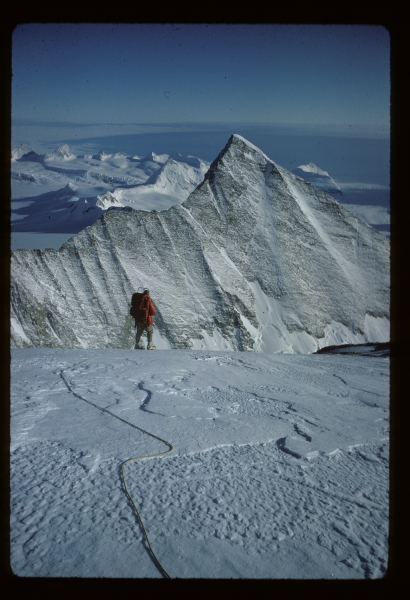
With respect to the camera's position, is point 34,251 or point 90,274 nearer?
point 34,251

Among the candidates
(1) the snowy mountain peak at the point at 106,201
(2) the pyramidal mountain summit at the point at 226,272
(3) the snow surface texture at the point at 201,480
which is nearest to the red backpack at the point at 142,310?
(3) the snow surface texture at the point at 201,480

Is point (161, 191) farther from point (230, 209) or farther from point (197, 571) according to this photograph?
point (197, 571)

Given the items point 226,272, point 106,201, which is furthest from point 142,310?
point 106,201

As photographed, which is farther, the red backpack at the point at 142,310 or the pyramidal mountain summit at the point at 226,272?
the pyramidal mountain summit at the point at 226,272

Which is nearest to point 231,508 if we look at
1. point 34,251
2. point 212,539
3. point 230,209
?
point 212,539

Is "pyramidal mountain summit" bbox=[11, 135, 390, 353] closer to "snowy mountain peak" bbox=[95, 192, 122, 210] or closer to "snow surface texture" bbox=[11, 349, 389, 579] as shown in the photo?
"snow surface texture" bbox=[11, 349, 389, 579]

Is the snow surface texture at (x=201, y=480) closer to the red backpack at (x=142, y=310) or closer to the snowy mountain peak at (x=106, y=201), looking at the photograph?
the red backpack at (x=142, y=310)
